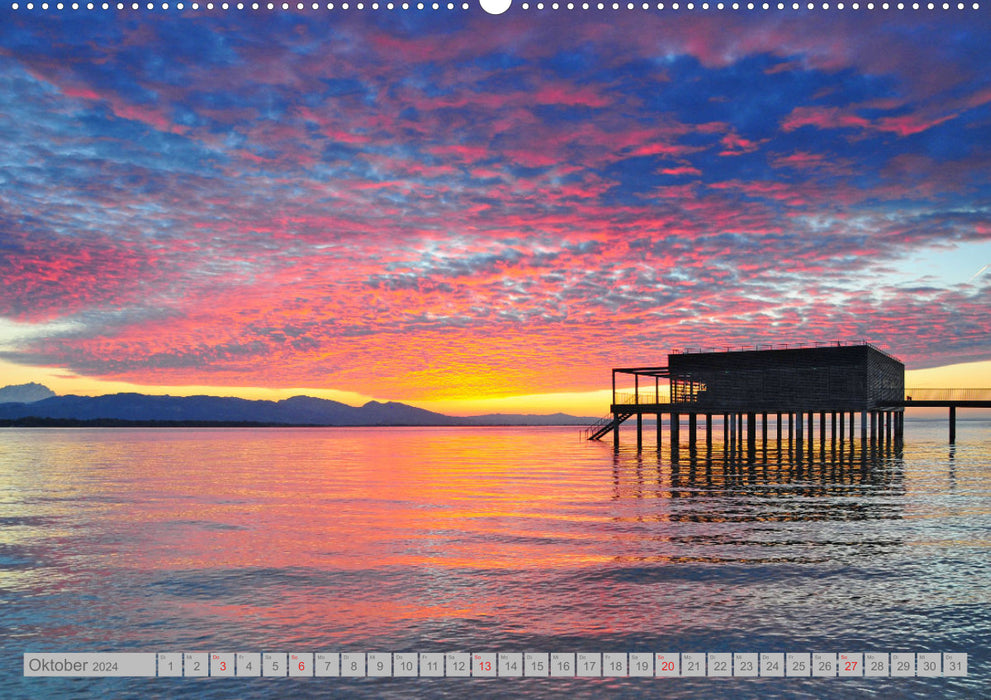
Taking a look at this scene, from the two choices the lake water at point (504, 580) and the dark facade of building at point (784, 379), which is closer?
the lake water at point (504, 580)

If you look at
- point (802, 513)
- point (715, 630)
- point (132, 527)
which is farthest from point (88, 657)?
point (802, 513)

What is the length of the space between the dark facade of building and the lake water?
101ft

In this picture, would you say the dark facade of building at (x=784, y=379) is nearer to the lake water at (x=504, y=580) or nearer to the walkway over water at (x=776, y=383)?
the walkway over water at (x=776, y=383)

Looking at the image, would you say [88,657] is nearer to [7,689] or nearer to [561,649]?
[7,689]

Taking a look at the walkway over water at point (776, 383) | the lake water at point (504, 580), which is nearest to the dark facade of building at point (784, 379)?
the walkway over water at point (776, 383)

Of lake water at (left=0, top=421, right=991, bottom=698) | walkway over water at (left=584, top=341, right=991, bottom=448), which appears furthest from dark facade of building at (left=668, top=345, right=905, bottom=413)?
lake water at (left=0, top=421, right=991, bottom=698)

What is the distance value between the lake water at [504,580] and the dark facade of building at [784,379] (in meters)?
30.7

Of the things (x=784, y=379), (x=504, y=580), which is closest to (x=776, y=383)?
(x=784, y=379)

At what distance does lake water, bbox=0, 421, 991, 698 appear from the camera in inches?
460

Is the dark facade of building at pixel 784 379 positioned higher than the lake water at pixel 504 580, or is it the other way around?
the dark facade of building at pixel 784 379

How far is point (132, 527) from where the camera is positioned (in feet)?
81.9

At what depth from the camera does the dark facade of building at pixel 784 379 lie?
206 feet

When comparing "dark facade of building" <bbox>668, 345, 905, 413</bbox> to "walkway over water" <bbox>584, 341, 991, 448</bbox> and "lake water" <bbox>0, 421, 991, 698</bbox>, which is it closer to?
"walkway over water" <bbox>584, 341, 991, 448</bbox>

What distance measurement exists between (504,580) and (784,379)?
56.2m
